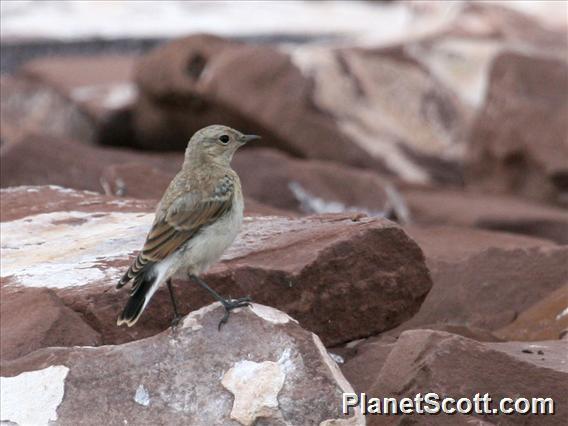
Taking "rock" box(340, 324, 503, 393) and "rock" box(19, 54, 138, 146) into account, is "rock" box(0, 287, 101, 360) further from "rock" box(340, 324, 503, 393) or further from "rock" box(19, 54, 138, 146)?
"rock" box(19, 54, 138, 146)

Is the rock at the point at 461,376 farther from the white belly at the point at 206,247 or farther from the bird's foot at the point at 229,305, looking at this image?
the white belly at the point at 206,247

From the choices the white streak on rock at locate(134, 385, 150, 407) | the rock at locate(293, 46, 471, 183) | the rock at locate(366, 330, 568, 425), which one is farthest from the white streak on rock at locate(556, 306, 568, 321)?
the rock at locate(293, 46, 471, 183)

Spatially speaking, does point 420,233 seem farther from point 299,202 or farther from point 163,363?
point 163,363

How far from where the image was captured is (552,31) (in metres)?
17.0

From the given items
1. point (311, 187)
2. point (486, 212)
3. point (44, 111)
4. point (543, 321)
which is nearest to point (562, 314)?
point (543, 321)

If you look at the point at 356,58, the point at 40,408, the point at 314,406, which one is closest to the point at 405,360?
the point at 314,406

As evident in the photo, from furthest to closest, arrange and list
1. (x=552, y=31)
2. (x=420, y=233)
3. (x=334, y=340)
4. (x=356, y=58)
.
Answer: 1. (x=552, y=31)
2. (x=356, y=58)
3. (x=420, y=233)
4. (x=334, y=340)

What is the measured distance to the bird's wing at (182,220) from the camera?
565 centimetres

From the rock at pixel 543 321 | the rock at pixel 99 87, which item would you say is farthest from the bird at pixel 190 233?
the rock at pixel 99 87

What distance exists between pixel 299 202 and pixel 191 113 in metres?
3.18

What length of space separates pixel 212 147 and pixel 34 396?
153 centimetres

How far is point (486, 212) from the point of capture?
11.4m

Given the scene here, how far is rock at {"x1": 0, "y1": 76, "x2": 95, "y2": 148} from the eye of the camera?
13211mm

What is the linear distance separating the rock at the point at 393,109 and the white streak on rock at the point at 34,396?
7855 mm
